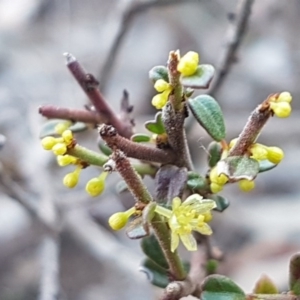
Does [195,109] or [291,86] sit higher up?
[291,86]

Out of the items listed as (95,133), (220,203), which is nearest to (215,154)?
(220,203)

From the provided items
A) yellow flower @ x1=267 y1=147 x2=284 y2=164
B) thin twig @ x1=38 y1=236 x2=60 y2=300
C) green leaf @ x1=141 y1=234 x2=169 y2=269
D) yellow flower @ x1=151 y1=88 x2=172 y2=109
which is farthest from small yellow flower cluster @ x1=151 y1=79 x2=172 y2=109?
thin twig @ x1=38 y1=236 x2=60 y2=300

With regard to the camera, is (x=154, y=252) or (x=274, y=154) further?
(x=154, y=252)

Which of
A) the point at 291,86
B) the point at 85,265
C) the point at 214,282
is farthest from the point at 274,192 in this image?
the point at 214,282

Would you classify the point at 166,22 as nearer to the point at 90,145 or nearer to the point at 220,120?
the point at 90,145

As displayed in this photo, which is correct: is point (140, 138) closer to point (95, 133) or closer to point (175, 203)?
point (175, 203)

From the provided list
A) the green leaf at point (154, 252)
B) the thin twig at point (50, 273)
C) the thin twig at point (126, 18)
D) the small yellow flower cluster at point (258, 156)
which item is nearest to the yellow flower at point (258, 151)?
the small yellow flower cluster at point (258, 156)
